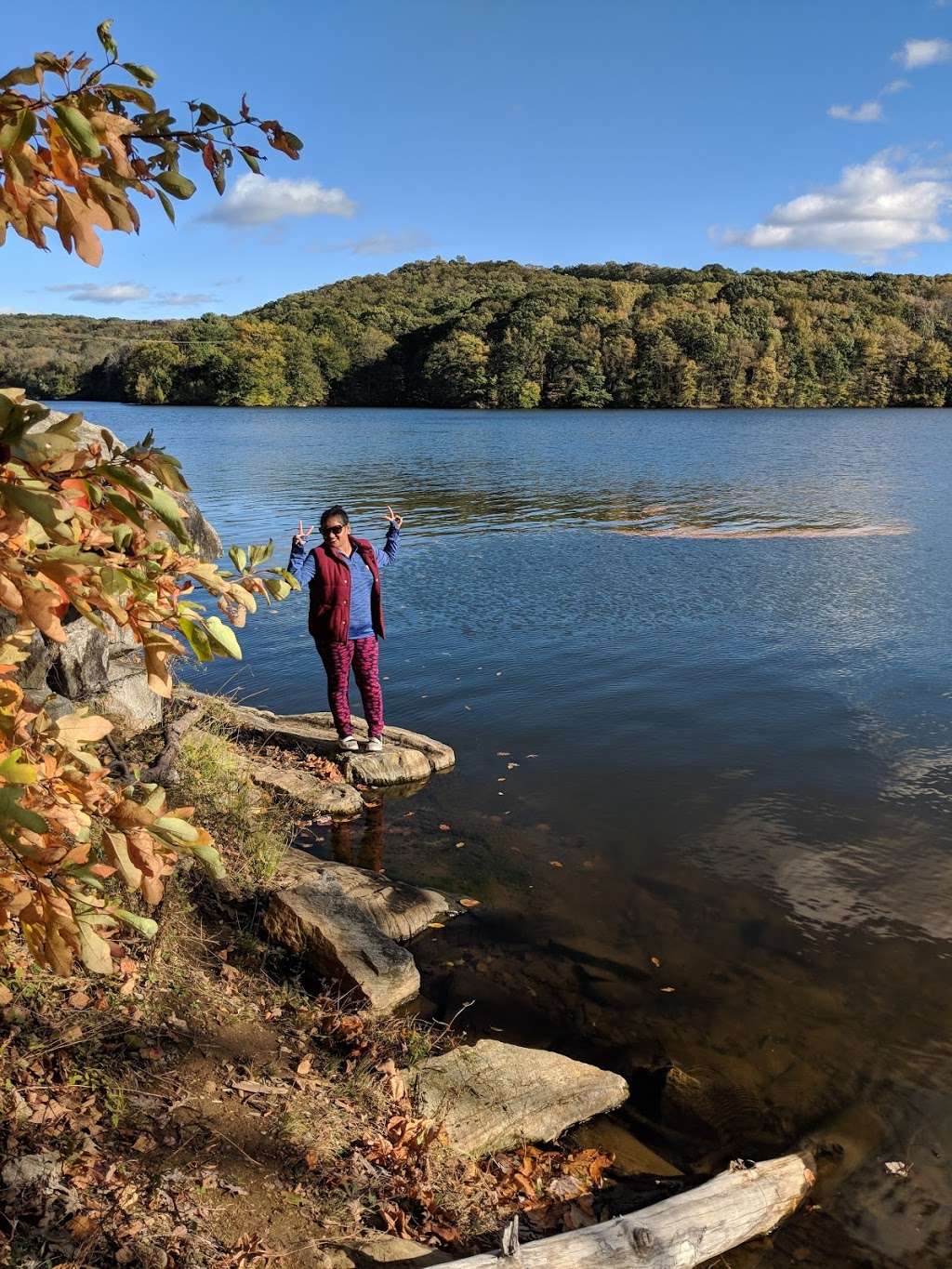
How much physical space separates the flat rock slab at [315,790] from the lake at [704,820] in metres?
0.32

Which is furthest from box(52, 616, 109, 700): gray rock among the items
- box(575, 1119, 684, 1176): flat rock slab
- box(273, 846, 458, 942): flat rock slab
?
box(575, 1119, 684, 1176): flat rock slab

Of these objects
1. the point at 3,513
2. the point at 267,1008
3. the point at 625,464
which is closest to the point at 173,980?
the point at 267,1008

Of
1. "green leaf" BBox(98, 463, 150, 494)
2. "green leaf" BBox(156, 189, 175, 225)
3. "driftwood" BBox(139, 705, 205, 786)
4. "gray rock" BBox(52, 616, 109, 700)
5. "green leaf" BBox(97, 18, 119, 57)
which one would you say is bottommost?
"driftwood" BBox(139, 705, 205, 786)

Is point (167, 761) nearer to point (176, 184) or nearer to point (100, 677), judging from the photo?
point (100, 677)

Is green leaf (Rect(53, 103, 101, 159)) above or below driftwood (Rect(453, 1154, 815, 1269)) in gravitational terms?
above

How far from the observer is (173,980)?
470 cm

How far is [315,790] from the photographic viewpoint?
8578mm

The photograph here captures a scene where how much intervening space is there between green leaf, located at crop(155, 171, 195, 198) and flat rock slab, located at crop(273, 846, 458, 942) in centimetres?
489

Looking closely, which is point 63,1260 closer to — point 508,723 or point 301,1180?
point 301,1180

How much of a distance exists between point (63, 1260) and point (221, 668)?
10870 millimetres

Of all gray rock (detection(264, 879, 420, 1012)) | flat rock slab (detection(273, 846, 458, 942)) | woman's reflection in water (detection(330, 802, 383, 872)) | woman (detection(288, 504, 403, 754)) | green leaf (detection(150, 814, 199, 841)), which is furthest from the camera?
woman (detection(288, 504, 403, 754))

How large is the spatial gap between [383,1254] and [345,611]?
20.8 ft

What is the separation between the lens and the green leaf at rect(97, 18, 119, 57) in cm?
163

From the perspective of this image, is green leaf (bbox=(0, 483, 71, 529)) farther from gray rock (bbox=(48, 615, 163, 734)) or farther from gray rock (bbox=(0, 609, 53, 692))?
gray rock (bbox=(48, 615, 163, 734))
